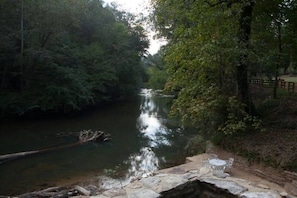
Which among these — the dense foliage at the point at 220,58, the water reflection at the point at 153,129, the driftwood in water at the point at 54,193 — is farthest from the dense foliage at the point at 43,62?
the dense foliage at the point at 220,58

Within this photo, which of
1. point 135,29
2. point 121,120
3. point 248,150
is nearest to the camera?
point 248,150

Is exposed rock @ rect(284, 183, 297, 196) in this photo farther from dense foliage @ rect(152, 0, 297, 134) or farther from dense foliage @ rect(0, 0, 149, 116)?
dense foliage @ rect(0, 0, 149, 116)

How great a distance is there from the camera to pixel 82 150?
12.3 meters

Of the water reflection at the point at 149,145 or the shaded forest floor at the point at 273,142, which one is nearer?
the shaded forest floor at the point at 273,142

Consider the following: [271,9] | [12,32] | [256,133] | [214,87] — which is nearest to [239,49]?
[214,87]

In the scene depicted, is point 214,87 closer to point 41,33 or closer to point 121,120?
point 121,120

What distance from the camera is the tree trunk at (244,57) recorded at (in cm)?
675

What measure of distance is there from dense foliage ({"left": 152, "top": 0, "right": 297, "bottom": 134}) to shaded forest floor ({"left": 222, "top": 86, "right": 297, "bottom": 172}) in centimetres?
31

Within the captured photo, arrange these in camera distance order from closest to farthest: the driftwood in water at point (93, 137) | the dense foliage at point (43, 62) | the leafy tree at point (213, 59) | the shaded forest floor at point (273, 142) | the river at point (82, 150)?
the shaded forest floor at point (273, 142) < the leafy tree at point (213, 59) < the river at point (82, 150) < the driftwood in water at point (93, 137) < the dense foliage at point (43, 62)

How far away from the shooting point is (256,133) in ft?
22.5

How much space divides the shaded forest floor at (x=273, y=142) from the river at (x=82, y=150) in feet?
9.82

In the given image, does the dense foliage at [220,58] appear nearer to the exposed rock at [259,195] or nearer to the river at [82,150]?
the exposed rock at [259,195]

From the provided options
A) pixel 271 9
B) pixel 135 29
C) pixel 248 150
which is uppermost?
pixel 135 29

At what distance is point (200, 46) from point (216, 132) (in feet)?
7.29
